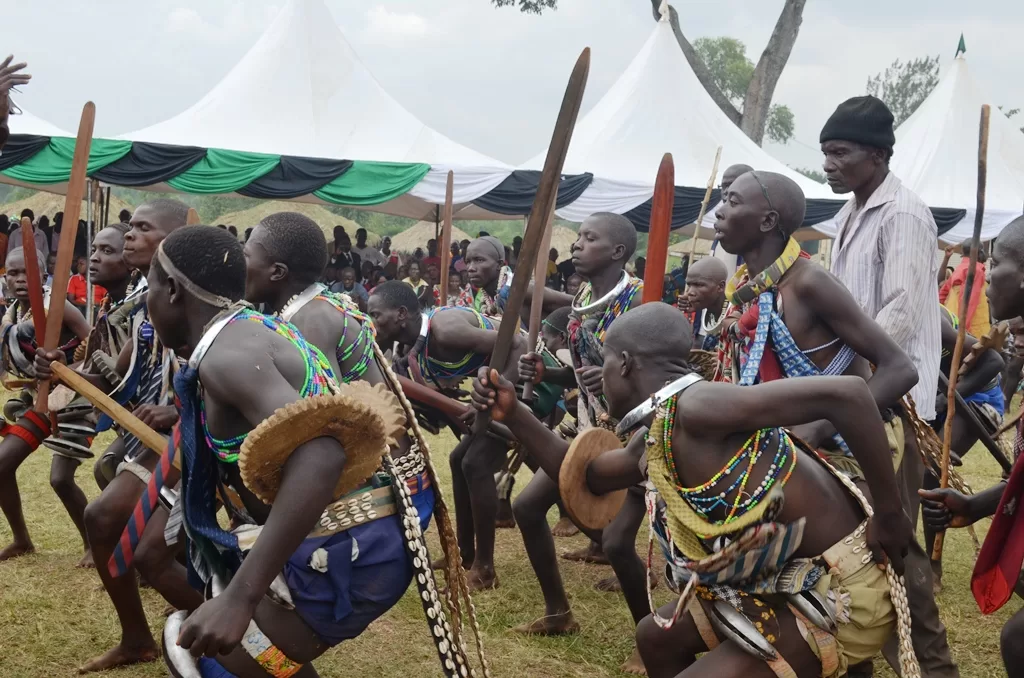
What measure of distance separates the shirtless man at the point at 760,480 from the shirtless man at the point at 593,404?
1.53 meters

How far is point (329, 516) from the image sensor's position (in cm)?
278

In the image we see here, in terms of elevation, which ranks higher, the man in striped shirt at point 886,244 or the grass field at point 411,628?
the man in striped shirt at point 886,244

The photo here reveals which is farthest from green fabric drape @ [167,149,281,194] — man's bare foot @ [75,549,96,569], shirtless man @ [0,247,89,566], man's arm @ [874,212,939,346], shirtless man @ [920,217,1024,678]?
shirtless man @ [920,217,1024,678]

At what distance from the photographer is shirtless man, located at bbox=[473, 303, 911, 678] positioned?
2629 mm

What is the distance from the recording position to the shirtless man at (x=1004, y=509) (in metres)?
2.79

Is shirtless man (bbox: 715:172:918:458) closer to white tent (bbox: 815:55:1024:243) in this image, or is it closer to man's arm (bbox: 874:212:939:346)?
man's arm (bbox: 874:212:939:346)

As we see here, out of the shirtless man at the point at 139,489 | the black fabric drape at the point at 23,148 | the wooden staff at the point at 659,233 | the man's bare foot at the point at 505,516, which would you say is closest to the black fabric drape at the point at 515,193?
the black fabric drape at the point at 23,148

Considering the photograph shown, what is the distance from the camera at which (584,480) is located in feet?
10.8

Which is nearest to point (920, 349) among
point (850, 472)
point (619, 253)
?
point (850, 472)

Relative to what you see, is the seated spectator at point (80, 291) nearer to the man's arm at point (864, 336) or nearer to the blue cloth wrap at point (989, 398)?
the blue cloth wrap at point (989, 398)

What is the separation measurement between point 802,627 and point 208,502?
1.66 metres

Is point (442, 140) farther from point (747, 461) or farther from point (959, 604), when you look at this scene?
point (747, 461)

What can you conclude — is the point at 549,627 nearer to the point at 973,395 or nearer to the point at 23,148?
the point at 973,395

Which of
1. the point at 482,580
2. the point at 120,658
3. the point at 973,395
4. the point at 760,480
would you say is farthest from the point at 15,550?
the point at 973,395
